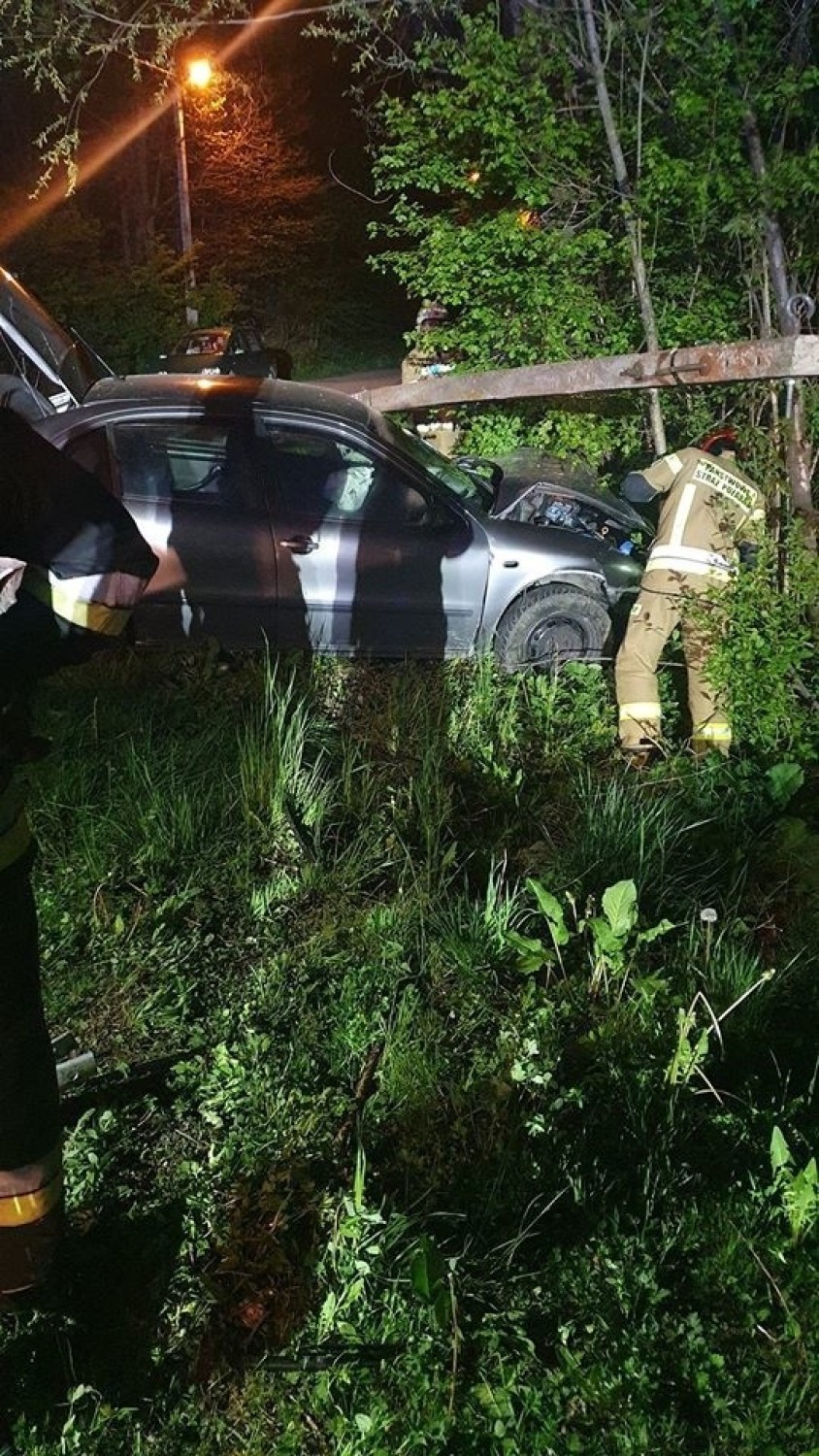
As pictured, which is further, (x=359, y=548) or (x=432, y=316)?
(x=432, y=316)

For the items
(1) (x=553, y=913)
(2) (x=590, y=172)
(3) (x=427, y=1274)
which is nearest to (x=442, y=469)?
(2) (x=590, y=172)

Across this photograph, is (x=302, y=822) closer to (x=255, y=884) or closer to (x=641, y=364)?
(x=255, y=884)

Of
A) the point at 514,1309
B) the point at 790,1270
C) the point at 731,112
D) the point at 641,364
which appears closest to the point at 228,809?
the point at 514,1309

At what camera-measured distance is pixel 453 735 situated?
172 inches

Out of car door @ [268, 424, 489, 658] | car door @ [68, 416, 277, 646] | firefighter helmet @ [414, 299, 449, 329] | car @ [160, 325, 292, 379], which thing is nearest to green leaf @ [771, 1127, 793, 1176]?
car door @ [268, 424, 489, 658]

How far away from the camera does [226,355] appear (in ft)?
47.6

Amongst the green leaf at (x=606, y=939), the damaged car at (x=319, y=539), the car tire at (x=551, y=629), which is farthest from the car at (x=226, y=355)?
the green leaf at (x=606, y=939)

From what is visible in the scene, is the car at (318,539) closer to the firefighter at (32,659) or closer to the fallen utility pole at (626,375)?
the fallen utility pole at (626,375)

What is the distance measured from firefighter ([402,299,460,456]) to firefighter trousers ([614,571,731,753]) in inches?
109

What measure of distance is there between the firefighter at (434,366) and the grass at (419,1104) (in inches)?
141

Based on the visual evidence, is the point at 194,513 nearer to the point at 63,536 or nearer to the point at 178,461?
the point at 178,461

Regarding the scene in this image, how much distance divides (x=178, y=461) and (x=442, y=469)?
4.52 ft

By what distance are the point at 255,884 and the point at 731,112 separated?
4421mm

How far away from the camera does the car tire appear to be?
17.6ft
